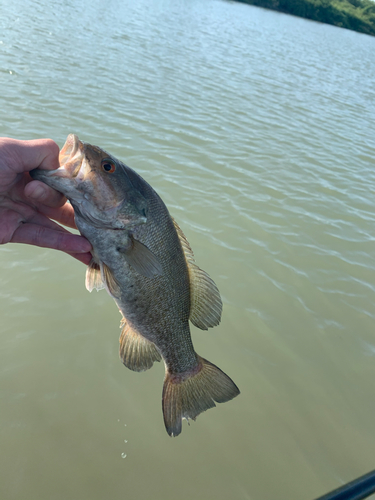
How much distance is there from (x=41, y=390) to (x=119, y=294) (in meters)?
1.58

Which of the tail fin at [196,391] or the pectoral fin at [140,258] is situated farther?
the tail fin at [196,391]

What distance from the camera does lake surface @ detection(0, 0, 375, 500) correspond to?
3212 mm

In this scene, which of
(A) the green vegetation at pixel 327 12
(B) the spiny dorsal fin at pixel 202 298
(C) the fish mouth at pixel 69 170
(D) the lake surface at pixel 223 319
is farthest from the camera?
(A) the green vegetation at pixel 327 12

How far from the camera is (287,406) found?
151 inches

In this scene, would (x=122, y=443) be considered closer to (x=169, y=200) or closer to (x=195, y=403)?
(x=195, y=403)

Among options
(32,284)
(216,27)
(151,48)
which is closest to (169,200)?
(32,284)

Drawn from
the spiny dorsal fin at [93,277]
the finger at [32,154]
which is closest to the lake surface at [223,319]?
the spiny dorsal fin at [93,277]

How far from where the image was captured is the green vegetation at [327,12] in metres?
62.1

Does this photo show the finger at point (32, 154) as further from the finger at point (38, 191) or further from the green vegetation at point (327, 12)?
the green vegetation at point (327, 12)

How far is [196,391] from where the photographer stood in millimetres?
2754

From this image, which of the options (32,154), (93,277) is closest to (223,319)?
(93,277)

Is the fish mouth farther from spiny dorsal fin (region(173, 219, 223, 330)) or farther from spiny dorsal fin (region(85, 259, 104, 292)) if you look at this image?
spiny dorsal fin (region(173, 219, 223, 330))

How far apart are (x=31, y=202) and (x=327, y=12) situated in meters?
76.1

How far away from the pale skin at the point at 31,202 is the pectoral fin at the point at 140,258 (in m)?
0.29
